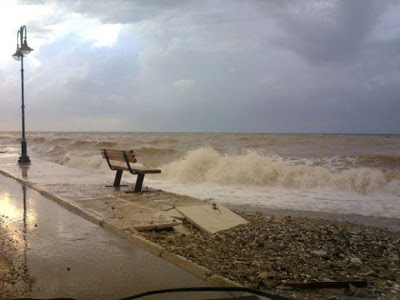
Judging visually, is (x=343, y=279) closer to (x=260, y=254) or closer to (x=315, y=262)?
(x=315, y=262)

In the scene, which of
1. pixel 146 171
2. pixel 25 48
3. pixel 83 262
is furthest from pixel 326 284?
pixel 25 48

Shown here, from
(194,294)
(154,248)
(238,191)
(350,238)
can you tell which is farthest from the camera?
(238,191)

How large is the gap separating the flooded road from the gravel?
530 millimetres

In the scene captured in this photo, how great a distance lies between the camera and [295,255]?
549 centimetres

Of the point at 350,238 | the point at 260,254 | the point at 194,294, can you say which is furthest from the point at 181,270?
the point at 350,238

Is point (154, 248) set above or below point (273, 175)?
above

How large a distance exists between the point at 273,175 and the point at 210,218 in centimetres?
1065

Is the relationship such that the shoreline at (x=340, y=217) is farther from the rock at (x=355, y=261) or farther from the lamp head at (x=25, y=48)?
the lamp head at (x=25, y=48)

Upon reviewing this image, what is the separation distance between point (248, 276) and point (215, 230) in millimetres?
2081

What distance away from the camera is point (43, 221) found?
7.17 meters

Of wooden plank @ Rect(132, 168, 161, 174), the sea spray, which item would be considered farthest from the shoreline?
the sea spray

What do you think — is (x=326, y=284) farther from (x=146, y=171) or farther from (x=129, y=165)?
(x=129, y=165)

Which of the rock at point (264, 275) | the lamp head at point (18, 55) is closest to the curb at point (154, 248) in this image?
the rock at point (264, 275)

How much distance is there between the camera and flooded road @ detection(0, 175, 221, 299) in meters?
4.20
